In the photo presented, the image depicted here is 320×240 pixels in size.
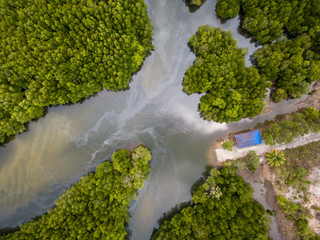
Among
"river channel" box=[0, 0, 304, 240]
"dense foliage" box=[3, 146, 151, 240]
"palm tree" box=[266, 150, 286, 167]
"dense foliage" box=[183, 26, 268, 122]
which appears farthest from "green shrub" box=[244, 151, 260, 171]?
"dense foliage" box=[3, 146, 151, 240]

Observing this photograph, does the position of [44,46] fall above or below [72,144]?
above

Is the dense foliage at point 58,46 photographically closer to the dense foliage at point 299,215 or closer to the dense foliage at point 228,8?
the dense foliage at point 228,8

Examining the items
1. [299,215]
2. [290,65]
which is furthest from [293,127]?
[299,215]

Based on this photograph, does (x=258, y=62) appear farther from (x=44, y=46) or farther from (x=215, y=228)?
(x=44, y=46)

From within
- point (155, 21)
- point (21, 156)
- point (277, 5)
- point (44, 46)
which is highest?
point (44, 46)

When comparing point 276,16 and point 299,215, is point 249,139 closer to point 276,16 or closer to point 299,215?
point 299,215

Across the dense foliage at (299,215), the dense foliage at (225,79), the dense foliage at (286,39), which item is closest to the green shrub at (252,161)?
the dense foliage at (225,79)

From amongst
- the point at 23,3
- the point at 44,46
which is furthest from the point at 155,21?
the point at 23,3

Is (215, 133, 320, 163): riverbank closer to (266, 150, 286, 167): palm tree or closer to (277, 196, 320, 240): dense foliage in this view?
(266, 150, 286, 167): palm tree
